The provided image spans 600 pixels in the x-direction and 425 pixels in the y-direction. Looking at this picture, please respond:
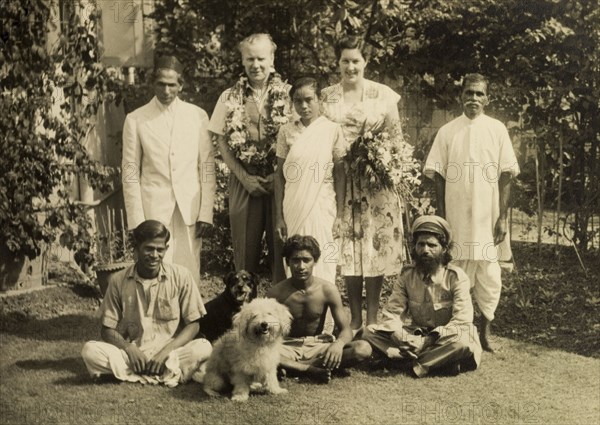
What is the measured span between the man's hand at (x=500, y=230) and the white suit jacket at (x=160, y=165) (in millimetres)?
2141

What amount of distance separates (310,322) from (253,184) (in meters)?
1.12

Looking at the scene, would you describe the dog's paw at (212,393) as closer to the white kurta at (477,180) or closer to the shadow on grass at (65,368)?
the shadow on grass at (65,368)

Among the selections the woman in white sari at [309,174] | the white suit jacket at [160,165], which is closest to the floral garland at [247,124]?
the woman in white sari at [309,174]

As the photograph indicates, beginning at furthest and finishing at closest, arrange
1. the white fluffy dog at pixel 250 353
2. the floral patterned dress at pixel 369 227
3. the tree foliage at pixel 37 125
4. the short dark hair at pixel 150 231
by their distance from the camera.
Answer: the tree foliage at pixel 37 125, the floral patterned dress at pixel 369 227, the short dark hair at pixel 150 231, the white fluffy dog at pixel 250 353

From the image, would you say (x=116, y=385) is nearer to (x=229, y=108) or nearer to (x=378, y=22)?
(x=229, y=108)

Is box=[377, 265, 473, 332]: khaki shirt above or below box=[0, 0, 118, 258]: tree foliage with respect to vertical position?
below

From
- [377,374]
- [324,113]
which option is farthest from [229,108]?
[377,374]

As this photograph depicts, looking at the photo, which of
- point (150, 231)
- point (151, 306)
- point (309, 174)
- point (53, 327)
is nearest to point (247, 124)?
point (309, 174)

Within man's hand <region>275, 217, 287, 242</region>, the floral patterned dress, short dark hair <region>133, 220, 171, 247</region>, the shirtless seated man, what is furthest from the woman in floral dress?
short dark hair <region>133, 220, 171, 247</region>

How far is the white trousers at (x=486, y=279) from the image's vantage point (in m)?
5.93

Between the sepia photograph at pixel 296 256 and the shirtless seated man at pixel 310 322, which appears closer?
the sepia photograph at pixel 296 256

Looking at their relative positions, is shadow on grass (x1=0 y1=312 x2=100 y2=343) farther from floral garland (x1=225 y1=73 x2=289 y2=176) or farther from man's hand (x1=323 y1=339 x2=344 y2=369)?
man's hand (x1=323 y1=339 x2=344 y2=369)

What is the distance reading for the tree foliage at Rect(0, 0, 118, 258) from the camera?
6.63 meters

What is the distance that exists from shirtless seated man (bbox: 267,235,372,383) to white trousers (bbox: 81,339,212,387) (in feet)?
2.11
